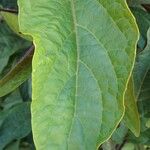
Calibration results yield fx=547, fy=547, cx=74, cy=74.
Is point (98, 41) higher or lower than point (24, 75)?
higher

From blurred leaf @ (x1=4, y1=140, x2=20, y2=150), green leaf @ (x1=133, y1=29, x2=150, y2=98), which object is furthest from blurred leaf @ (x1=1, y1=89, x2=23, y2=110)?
green leaf @ (x1=133, y1=29, x2=150, y2=98)

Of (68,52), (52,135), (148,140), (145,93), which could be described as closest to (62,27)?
(68,52)

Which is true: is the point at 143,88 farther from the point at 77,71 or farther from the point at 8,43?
the point at 77,71

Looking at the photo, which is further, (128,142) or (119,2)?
(128,142)

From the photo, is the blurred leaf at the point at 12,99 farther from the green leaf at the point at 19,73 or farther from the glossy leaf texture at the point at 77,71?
the glossy leaf texture at the point at 77,71

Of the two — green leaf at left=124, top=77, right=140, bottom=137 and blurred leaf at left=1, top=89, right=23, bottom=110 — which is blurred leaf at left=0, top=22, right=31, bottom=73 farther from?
green leaf at left=124, top=77, right=140, bottom=137

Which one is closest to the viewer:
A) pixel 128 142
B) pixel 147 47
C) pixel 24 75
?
pixel 24 75

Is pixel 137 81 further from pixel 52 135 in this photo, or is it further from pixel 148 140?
pixel 52 135

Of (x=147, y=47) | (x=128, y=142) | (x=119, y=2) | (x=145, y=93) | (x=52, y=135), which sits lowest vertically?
(x=128, y=142)
